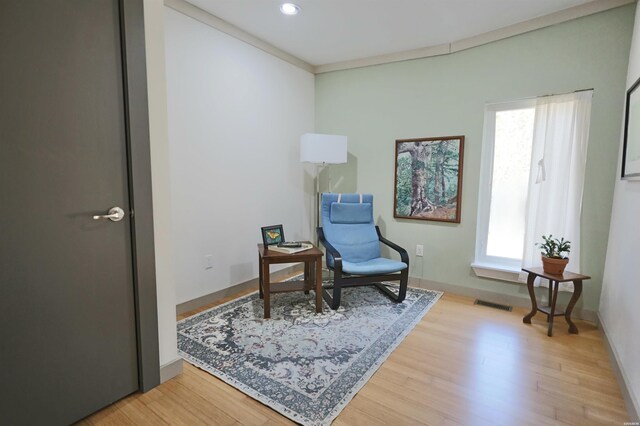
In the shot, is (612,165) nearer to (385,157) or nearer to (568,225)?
(568,225)

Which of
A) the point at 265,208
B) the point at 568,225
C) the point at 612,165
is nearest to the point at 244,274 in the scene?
the point at 265,208

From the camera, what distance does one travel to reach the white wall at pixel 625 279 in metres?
1.71

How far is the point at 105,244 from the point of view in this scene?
5.15ft

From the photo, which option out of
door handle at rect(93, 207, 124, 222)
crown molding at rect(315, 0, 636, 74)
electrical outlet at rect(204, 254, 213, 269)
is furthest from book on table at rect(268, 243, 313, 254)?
crown molding at rect(315, 0, 636, 74)

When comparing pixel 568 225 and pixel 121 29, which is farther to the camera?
pixel 568 225

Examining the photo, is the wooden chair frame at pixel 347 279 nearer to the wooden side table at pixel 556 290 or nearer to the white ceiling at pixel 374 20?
the wooden side table at pixel 556 290

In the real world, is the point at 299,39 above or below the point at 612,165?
above

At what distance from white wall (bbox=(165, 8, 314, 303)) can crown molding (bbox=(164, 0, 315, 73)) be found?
4 centimetres

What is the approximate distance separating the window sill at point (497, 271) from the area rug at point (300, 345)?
0.55m

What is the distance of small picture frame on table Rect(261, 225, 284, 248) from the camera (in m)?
2.95

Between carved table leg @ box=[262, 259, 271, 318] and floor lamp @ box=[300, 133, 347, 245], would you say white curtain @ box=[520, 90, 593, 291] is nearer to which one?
floor lamp @ box=[300, 133, 347, 245]

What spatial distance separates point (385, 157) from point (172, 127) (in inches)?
87.0

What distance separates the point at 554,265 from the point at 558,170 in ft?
2.64

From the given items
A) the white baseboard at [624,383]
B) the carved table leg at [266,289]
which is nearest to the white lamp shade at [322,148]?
the carved table leg at [266,289]
